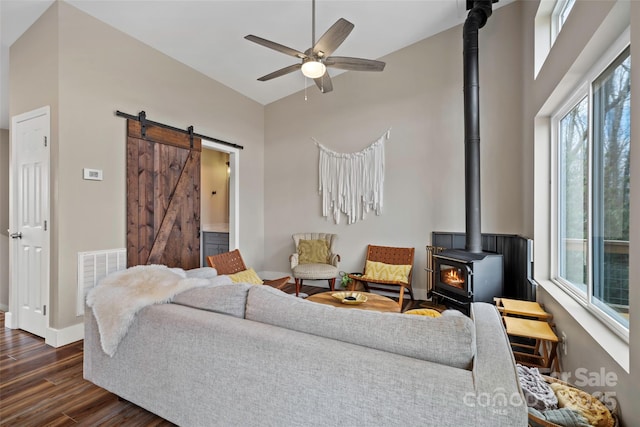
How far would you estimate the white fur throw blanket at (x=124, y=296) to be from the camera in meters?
1.64

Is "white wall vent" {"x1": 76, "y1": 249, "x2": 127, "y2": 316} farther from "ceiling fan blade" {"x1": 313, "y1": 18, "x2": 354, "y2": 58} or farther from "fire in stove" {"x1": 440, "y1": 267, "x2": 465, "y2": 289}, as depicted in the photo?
"fire in stove" {"x1": 440, "y1": 267, "x2": 465, "y2": 289}

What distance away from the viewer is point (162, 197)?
3615mm

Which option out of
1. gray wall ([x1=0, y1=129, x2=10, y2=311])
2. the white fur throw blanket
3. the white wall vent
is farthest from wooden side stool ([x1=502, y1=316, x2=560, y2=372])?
gray wall ([x1=0, y1=129, x2=10, y2=311])

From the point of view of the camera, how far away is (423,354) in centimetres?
108

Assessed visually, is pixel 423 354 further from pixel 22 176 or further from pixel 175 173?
pixel 22 176

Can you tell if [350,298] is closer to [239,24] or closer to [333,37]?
[333,37]

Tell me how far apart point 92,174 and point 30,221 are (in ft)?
2.52

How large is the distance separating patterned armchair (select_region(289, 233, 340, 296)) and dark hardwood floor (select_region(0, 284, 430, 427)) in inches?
98.3

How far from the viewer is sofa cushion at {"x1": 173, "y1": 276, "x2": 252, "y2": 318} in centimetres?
152

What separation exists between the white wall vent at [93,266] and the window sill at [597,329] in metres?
3.61

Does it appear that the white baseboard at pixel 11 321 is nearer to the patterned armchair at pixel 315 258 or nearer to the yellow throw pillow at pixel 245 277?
the yellow throw pillow at pixel 245 277

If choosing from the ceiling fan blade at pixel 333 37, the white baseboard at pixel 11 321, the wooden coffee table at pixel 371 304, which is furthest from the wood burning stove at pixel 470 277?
the white baseboard at pixel 11 321

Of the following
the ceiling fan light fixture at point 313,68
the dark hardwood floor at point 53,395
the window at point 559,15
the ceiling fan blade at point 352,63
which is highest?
the window at point 559,15

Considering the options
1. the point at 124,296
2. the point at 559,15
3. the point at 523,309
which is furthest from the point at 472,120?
the point at 124,296
